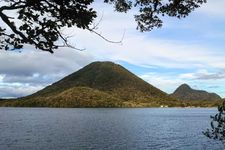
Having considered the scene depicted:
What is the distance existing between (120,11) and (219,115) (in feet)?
31.6

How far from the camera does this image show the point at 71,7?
54.5 feet

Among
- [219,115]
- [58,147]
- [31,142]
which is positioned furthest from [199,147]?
[219,115]

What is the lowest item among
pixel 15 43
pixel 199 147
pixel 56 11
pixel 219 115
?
pixel 199 147

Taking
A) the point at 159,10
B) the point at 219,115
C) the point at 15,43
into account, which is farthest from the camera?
the point at 219,115

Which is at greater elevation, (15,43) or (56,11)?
(56,11)

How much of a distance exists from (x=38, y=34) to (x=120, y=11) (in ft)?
20.0

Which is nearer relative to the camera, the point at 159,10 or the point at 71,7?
the point at 71,7

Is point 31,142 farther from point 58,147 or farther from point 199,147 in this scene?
point 199,147

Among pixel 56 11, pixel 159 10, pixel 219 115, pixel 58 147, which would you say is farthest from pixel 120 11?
pixel 58 147

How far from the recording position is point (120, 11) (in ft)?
70.3

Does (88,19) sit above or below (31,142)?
above

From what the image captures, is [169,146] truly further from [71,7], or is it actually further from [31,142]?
[71,7]

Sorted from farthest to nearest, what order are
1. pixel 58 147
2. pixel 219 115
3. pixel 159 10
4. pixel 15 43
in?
pixel 58 147 < pixel 219 115 < pixel 159 10 < pixel 15 43

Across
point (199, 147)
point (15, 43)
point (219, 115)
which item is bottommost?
point (199, 147)
